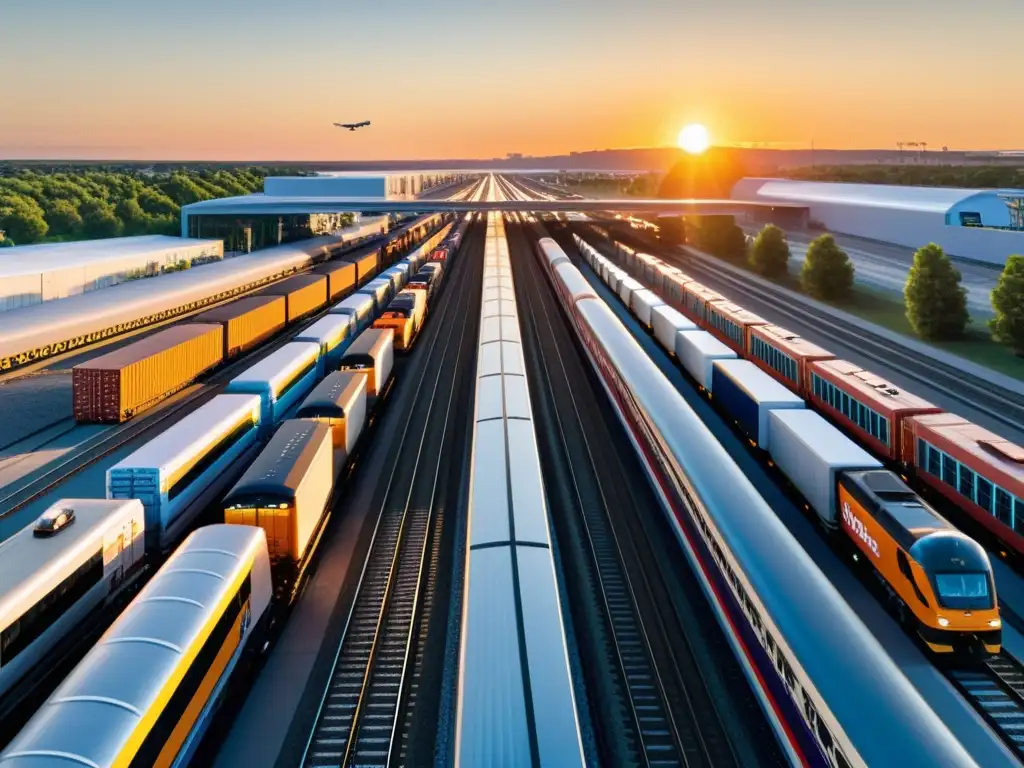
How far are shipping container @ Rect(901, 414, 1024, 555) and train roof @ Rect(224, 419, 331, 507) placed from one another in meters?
17.8

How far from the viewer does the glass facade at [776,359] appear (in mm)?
31266

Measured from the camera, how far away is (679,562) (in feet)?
69.8

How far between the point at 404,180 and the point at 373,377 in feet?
420

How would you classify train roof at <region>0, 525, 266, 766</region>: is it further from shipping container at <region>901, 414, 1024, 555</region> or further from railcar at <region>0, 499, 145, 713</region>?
shipping container at <region>901, 414, 1024, 555</region>

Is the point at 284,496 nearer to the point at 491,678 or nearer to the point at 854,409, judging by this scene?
the point at 491,678

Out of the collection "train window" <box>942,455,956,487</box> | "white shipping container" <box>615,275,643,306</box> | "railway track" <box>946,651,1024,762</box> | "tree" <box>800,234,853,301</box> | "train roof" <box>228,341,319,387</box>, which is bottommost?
"railway track" <box>946,651,1024,762</box>

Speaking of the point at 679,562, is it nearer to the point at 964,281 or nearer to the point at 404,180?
the point at 964,281

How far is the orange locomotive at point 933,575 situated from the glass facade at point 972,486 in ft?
8.22

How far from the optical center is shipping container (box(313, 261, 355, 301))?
60406 mm

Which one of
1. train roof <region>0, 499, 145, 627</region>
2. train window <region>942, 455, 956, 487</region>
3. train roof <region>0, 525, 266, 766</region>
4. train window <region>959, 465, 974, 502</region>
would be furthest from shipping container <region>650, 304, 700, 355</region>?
train roof <region>0, 499, 145, 627</region>

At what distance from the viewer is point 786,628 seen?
44.3 ft

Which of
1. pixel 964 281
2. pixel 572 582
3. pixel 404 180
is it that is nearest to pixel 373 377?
pixel 572 582

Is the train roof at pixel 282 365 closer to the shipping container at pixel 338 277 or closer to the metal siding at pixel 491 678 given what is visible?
the metal siding at pixel 491 678

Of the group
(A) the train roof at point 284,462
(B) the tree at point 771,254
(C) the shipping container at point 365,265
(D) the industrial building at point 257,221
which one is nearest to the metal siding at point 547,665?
(A) the train roof at point 284,462
